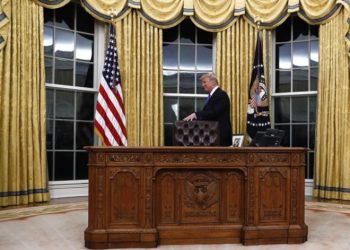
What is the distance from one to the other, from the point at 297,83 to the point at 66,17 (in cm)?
376

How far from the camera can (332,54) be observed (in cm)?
604

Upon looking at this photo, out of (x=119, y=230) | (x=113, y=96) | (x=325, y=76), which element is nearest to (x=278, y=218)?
(x=119, y=230)

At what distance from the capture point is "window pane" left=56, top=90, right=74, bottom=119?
5926mm

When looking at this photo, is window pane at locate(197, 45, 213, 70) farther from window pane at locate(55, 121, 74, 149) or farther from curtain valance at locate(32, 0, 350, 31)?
window pane at locate(55, 121, 74, 149)

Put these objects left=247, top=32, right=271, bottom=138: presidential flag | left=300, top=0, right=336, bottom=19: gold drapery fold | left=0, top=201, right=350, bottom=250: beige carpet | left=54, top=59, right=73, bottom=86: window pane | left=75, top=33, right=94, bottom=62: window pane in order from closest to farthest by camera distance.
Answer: left=0, top=201, right=350, bottom=250: beige carpet
left=54, top=59, right=73, bottom=86: window pane
left=300, top=0, right=336, bottom=19: gold drapery fold
left=75, top=33, right=94, bottom=62: window pane
left=247, top=32, right=271, bottom=138: presidential flag

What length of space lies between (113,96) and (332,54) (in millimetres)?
3271

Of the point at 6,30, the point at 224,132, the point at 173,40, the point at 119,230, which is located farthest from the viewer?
the point at 173,40

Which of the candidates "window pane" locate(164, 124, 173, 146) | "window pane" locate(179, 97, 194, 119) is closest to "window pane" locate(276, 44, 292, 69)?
"window pane" locate(179, 97, 194, 119)

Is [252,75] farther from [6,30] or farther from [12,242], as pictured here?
[12,242]

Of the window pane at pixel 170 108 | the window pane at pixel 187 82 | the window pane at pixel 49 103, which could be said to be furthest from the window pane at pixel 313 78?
the window pane at pixel 49 103

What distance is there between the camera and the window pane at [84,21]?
6152mm

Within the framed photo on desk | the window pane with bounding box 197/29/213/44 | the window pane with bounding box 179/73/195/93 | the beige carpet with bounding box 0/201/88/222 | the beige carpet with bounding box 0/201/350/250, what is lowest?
the beige carpet with bounding box 0/201/88/222

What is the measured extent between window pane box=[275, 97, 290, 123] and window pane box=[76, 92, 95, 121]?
2.99 meters

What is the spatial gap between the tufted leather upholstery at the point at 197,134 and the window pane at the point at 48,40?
2.99 meters
